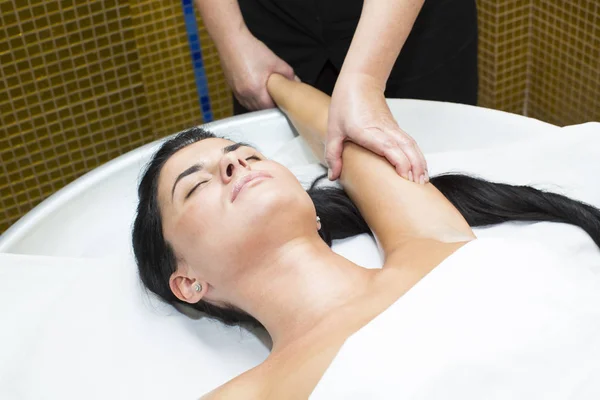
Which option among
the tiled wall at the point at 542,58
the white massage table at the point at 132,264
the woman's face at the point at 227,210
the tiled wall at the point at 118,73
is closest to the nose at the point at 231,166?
the woman's face at the point at 227,210

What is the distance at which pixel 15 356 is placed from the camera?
1.35m

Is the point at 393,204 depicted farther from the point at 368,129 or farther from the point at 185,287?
the point at 185,287

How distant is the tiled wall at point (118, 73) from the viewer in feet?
7.82

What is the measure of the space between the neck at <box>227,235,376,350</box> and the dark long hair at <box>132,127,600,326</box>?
98 mm

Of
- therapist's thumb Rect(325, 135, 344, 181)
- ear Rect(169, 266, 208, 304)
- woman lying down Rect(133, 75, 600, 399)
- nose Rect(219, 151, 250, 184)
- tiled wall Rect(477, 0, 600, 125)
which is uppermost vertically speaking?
nose Rect(219, 151, 250, 184)

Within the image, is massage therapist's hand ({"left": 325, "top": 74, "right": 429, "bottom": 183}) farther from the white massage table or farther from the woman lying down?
the white massage table

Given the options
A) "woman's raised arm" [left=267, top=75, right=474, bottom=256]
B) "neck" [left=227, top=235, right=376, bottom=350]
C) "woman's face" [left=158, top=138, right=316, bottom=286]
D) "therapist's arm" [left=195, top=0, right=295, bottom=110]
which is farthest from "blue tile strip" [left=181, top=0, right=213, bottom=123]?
"neck" [left=227, top=235, right=376, bottom=350]

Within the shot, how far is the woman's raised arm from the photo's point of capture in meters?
1.36

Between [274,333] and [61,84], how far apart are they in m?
1.39

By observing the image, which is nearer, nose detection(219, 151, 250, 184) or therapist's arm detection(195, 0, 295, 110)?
nose detection(219, 151, 250, 184)

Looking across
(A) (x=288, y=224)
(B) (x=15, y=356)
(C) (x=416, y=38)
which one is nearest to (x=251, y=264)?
(A) (x=288, y=224)

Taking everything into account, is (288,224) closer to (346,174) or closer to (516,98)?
(346,174)

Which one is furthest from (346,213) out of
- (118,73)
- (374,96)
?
(118,73)

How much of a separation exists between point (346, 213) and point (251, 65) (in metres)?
0.41
